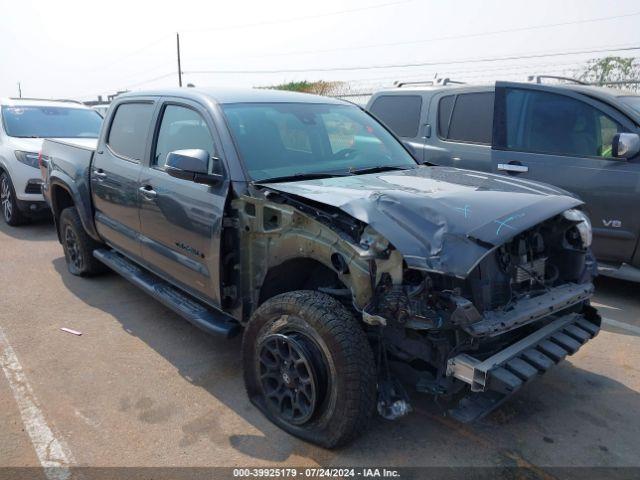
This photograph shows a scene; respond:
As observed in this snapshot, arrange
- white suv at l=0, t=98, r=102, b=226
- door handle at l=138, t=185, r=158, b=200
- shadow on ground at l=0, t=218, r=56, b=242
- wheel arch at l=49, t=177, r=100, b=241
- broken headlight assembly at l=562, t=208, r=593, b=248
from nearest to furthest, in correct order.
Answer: broken headlight assembly at l=562, t=208, r=593, b=248, door handle at l=138, t=185, r=158, b=200, wheel arch at l=49, t=177, r=100, b=241, shadow on ground at l=0, t=218, r=56, b=242, white suv at l=0, t=98, r=102, b=226

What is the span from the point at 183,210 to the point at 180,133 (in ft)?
2.20

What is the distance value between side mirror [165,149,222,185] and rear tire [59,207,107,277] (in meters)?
2.65

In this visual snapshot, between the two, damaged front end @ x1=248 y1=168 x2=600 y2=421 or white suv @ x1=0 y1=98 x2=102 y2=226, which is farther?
white suv @ x1=0 y1=98 x2=102 y2=226

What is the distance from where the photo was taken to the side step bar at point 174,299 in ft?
11.8

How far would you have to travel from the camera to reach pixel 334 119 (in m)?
4.32

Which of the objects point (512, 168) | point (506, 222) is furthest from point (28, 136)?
point (506, 222)

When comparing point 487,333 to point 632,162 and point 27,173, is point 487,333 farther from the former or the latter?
point 27,173

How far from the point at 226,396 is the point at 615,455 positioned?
2276 mm

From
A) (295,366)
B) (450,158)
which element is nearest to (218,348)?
(295,366)

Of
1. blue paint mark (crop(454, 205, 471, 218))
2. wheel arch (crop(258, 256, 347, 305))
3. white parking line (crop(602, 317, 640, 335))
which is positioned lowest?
white parking line (crop(602, 317, 640, 335))

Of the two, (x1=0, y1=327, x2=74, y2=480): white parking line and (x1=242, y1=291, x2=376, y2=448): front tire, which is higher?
(x1=242, y1=291, x2=376, y2=448): front tire

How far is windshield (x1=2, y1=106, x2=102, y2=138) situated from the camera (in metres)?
8.66

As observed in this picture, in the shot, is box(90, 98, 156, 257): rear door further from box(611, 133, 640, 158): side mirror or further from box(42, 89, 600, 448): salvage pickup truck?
box(611, 133, 640, 158): side mirror

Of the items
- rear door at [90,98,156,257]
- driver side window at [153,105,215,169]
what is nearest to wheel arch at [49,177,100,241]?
rear door at [90,98,156,257]
